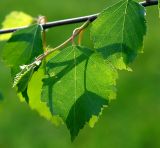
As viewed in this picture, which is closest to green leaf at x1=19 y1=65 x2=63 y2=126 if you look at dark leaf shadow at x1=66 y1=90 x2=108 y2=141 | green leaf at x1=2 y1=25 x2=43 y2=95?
green leaf at x1=2 y1=25 x2=43 y2=95

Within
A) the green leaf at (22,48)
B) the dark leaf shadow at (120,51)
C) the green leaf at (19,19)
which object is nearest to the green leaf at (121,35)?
the dark leaf shadow at (120,51)

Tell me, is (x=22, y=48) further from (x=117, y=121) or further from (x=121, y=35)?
(x=117, y=121)

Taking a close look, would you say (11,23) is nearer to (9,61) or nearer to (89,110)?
(9,61)

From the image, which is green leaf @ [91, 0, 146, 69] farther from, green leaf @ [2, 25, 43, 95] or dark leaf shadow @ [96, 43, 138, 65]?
green leaf @ [2, 25, 43, 95]

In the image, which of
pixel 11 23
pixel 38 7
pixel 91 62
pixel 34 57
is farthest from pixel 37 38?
pixel 38 7

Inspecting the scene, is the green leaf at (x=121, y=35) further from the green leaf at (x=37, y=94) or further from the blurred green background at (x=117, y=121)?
the blurred green background at (x=117, y=121)
